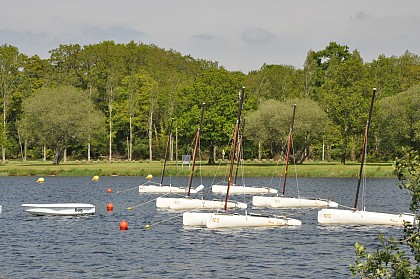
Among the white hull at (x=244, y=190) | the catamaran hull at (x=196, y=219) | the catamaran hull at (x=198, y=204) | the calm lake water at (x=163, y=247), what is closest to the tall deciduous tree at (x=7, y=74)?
the white hull at (x=244, y=190)

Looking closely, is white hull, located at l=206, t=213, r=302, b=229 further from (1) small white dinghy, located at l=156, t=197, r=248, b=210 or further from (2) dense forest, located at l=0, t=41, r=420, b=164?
(2) dense forest, located at l=0, t=41, r=420, b=164

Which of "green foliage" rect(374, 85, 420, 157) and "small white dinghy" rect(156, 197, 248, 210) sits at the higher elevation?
"green foliage" rect(374, 85, 420, 157)

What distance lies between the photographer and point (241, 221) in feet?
166

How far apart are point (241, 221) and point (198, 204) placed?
533 inches

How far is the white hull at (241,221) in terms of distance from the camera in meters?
50.1

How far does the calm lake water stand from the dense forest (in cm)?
6077

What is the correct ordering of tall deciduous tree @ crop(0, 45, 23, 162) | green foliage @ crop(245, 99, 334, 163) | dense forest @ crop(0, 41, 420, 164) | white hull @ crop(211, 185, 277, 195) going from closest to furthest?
white hull @ crop(211, 185, 277, 195) < green foliage @ crop(245, 99, 334, 163) < dense forest @ crop(0, 41, 420, 164) < tall deciduous tree @ crop(0, 45, 23, 162)

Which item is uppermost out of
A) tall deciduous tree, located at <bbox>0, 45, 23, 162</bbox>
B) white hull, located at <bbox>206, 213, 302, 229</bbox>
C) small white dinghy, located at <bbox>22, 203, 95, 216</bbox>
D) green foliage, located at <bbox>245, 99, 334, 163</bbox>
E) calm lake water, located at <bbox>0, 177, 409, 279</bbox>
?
tall deciduous tree, located at <bbox>0, 45, 23, 162</bbox>

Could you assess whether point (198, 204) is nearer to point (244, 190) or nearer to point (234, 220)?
point (234, 220)

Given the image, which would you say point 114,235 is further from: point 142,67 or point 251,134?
point 142,67

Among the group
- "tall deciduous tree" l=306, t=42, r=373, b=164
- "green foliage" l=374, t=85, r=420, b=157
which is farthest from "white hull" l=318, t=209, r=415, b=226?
"tall deciduous tree" l=306, t=42, r=373, b=164

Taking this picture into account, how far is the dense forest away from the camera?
132125 millimetres

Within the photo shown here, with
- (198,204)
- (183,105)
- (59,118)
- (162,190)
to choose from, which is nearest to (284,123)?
(183,105)

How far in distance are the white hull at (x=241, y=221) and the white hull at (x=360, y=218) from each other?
4415mm
